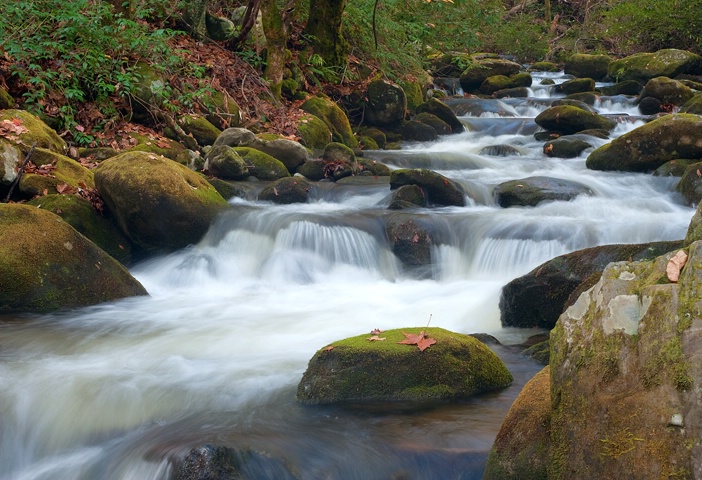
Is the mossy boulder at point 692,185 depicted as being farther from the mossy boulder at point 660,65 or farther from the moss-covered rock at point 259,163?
the mossy boulder at point 660,65

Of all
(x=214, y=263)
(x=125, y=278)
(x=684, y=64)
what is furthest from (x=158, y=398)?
(x=684, y=64)

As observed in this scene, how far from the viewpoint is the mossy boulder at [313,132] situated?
42.9ft

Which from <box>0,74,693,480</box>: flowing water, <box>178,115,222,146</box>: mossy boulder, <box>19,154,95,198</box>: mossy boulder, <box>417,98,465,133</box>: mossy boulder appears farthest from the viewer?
<box>417,98,465,133</box>: mossy boulder

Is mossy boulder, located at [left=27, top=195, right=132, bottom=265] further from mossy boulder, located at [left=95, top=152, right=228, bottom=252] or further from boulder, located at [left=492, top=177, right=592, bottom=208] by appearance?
boulder, located at [left=492, top=177, right=592, bottom=208]

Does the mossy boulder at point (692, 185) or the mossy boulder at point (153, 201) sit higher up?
the mossy boulder at point (153, 201)

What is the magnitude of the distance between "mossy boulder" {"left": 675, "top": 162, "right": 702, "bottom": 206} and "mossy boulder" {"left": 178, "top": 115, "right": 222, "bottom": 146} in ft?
24.7

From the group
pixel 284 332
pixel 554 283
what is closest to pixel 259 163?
pixel 284 332

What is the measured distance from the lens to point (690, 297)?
97.7 inches

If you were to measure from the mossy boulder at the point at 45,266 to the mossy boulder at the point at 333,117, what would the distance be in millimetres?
8081

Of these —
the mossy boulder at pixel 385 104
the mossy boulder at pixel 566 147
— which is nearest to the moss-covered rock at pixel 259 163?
the mossy boulder at pixel 385 104

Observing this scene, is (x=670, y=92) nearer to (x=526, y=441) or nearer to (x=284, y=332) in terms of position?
(x=284, y=332)

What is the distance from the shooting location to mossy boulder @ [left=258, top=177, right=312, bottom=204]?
9.94 metres

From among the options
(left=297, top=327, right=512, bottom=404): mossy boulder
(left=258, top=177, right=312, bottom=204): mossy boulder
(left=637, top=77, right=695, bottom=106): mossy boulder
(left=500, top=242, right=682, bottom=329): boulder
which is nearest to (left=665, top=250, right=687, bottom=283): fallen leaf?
(left=297, top=327, right=512, bottom=404): mossy boulder

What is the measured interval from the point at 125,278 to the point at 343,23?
440 inches
